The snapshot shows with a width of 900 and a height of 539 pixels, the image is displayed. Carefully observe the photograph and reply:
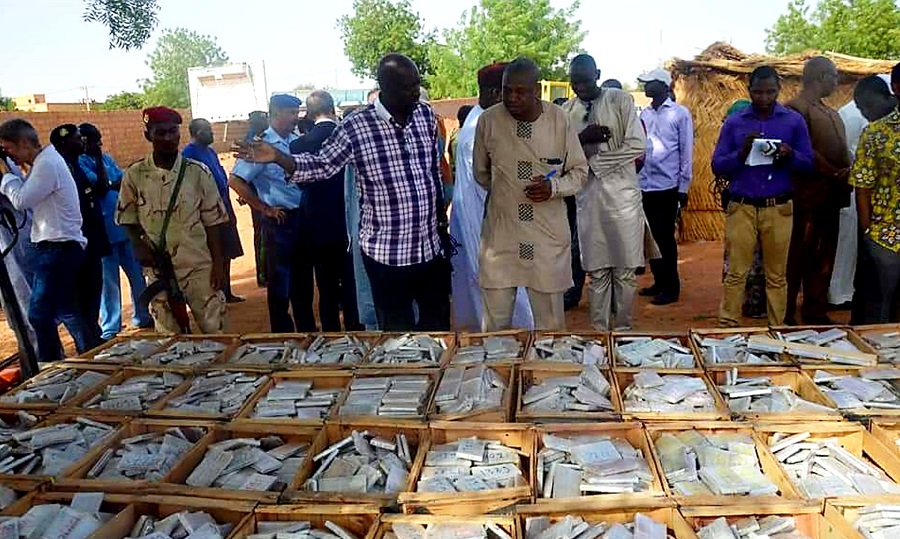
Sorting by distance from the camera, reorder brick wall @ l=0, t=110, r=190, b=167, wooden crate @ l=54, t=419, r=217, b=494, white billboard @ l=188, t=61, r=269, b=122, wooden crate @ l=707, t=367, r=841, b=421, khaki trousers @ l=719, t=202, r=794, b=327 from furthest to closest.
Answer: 1. white billboard @ l=188, t=61, r=269, b=122
2. brick wall @ l=0, t=110, r=190, b=167
3. khaki trousers @ l=719, t=202, r=794, b=327
4. wooden crate @ l=707, t=367, r=841, b=421
5. wooden crate @ l=54, t=419, r=217, b=494

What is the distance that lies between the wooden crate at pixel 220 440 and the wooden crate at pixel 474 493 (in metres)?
0.42

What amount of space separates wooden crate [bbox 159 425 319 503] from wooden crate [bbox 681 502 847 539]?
1257 millimetres

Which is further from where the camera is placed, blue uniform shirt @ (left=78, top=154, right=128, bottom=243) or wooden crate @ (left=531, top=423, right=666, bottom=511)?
blue uniform shirt @ (left=78, top=154, right=128, bottom=243)

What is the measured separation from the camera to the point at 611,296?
4.66 meters

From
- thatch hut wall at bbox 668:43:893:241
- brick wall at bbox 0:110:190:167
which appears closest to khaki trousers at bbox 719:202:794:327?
thatch hut wall at bbox 668:43:893:241

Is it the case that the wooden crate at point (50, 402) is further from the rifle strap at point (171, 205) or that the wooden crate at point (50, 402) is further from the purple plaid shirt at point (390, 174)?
the purple plaid shirt at point (390, 174)

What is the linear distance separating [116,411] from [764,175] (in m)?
3.83

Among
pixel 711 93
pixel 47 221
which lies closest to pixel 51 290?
pixel 47 221

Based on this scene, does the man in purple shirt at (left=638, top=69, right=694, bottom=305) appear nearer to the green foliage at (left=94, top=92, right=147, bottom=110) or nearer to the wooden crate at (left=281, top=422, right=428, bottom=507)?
the wooden crate at (left=281, top=422, right=428, bottom=507)

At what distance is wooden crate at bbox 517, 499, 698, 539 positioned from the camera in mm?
2018

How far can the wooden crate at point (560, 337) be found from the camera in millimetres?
3004

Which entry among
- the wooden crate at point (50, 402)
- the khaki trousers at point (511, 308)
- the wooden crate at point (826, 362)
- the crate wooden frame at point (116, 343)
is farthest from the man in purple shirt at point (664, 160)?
the wooden crate at point (50, 402)

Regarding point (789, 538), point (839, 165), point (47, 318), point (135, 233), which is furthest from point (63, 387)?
point (839, 165)

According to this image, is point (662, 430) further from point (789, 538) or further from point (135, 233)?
point (135, 233)
